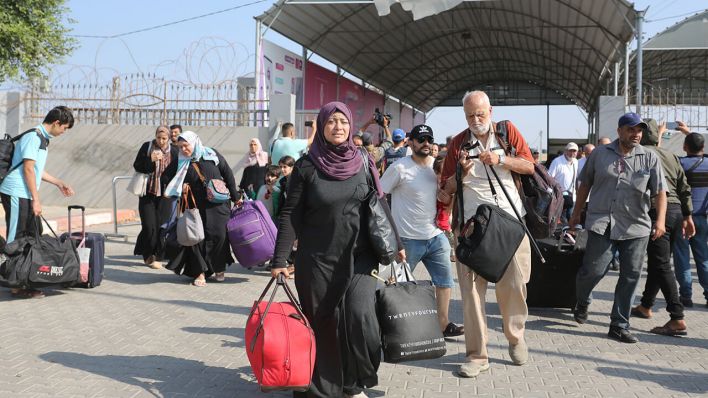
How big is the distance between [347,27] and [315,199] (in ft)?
72.9

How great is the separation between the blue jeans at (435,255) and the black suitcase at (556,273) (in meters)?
1.43

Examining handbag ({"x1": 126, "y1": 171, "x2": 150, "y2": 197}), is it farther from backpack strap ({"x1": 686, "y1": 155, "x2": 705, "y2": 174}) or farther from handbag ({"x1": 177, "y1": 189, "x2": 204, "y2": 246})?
backpack strap ({"x1": 686, "y1": 155, "x2": 705, "y2": 174})

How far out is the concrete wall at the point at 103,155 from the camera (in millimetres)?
17078

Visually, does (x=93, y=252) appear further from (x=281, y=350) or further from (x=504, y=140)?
(x=504, y=140)

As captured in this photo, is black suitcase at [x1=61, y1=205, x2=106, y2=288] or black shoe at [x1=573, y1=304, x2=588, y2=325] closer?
black shoe at [x1=573, y1=304, x2=588, y2=325]

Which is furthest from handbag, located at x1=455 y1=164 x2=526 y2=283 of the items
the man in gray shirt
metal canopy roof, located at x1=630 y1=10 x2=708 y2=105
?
metal canopy roof, located at x1=630 y1=10 x2=708 y2=105

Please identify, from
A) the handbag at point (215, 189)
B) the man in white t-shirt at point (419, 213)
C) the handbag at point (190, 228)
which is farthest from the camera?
the handbag at point (215, 189)

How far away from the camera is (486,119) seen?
478cm

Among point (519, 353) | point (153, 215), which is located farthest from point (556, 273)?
point (153, 215)

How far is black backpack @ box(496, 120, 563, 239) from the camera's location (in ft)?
15.8

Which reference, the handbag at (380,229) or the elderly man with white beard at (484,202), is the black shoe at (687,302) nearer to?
the elderly man with white beard at (484,202)

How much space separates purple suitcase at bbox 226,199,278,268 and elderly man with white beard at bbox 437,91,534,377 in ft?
10.4

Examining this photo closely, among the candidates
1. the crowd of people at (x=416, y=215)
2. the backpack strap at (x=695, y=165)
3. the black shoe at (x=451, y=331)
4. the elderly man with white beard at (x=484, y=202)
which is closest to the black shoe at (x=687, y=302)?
the crowd of people at (x=416, y=215)

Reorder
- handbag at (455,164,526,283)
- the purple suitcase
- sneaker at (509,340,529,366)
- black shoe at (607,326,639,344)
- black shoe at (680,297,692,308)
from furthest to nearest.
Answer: the purple suitcase
black shoe at (680,297,692,308)
black shoe at (607,326,639,344)
sneaker at (509,340,529,366)
handbag at (455,164,526,283)
